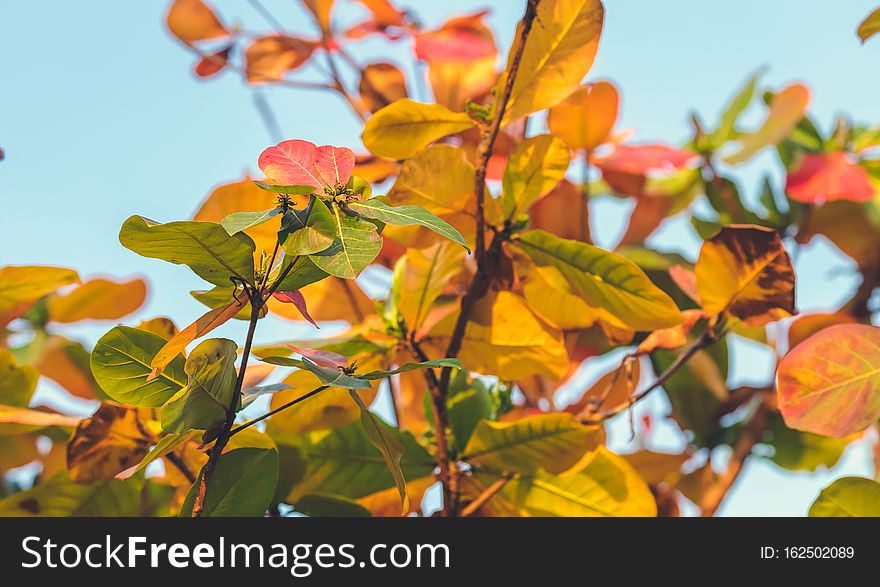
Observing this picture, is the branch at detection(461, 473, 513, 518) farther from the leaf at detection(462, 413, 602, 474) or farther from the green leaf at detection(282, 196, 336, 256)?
the green leaf at detection(282, 196, 336, 256)

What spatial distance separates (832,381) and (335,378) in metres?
0.29

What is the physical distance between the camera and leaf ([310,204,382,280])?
0.37 meters

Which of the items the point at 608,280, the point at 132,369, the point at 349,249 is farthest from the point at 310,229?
the point at 608,280

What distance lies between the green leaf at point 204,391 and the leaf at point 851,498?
343mm

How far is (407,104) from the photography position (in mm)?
539

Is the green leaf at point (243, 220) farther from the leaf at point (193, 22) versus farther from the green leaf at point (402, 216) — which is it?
the leaf at point (193, 22)

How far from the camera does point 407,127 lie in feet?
1.80

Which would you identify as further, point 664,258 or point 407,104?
point 664,258

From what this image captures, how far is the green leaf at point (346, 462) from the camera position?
0.60 meters

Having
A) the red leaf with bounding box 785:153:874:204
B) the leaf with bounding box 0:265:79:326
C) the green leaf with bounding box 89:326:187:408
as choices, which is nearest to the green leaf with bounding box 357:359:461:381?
the green leaf with bounding box 89:326:187:408

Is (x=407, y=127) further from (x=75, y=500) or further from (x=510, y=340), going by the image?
(x=75, y=500)

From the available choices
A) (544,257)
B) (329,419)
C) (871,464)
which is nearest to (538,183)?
Answer: (544,257)

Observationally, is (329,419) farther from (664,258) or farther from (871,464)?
(871,464)
